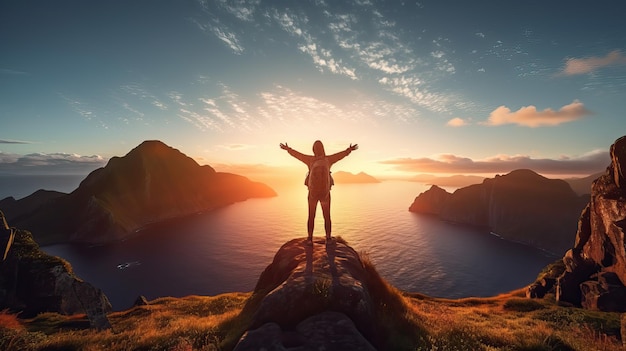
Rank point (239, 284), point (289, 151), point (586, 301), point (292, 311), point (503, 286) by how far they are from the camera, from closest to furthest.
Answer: point (292, 311) < point (289, 151) < point (586, 301) < point (239, 284) < point (503, 286)

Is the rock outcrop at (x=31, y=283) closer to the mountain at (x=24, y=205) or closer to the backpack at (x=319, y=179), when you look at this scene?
the backpack at (x=319, y=179)

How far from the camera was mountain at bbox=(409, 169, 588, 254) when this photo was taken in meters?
136

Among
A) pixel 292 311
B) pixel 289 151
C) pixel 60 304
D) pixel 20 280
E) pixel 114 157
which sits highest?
pixel 114 157

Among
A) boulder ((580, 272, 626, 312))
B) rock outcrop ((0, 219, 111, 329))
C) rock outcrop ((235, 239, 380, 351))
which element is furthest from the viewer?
rock outcrop ((0, 219, 111, 329))

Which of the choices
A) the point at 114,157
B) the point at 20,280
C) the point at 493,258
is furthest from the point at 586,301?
the point at 114,157

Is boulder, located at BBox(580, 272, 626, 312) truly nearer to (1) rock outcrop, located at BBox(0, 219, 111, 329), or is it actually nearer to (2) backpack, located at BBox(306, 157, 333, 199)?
(2) backpack, located at BBox(306, 157, 333, 199)

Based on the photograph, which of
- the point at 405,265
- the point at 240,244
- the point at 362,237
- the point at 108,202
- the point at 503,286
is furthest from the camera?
the point at 108,202

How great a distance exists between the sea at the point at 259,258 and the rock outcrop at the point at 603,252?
4742 centimetres

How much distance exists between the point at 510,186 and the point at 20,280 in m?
230

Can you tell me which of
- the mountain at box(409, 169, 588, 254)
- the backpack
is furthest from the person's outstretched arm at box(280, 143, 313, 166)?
the mountain at box(409, 169, 588, 254)

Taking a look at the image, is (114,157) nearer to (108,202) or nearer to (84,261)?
(108,202)

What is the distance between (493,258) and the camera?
111m

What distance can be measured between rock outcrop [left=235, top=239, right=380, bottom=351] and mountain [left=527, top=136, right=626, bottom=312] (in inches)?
1253

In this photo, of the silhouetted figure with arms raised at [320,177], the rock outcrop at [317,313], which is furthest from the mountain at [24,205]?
the rock outcrop at [317,313]
